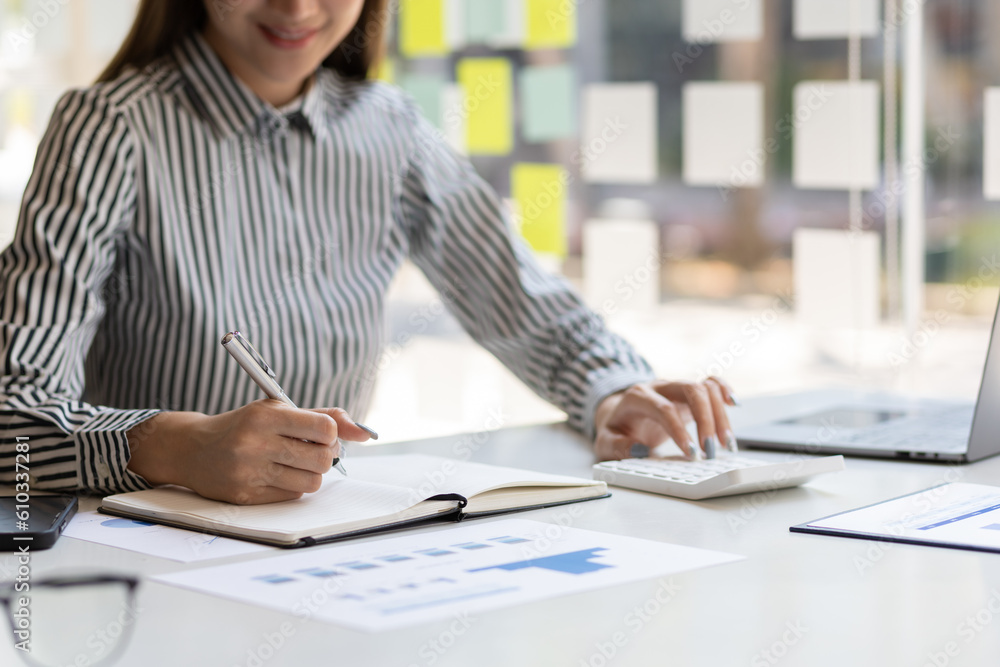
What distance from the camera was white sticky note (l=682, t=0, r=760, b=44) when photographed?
2896 millimetres

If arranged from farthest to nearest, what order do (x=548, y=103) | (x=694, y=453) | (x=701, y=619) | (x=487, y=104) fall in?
(x=487, y=104), (x=548, y=103), (x=694, y=453), (x=701, y=619)

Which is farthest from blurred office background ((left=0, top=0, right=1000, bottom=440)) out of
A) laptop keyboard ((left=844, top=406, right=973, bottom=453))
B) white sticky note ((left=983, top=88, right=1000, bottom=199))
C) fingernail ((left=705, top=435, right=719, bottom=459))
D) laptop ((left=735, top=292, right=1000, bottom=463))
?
fingernail ((left=705, top=435, right=719, bottom=459))

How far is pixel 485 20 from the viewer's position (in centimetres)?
331

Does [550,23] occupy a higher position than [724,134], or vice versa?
[550,23]

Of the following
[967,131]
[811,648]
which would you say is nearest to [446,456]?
[811,648]

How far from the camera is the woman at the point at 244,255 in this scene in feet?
4.04

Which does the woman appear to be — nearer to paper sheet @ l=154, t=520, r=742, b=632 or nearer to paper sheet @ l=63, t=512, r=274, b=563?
paper sheet @ l=63, t=512, r=274, b=563

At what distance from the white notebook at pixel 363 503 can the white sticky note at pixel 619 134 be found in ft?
6.73

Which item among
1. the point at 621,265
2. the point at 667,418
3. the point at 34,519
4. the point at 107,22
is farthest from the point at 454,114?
the point at 34,519

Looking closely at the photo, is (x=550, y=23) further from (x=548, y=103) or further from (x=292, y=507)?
(x=292, y=507)

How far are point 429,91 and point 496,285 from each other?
1934 mm

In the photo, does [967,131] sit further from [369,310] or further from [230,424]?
[230,424]

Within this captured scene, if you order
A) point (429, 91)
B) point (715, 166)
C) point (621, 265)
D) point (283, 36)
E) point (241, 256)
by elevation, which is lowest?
point (621, 265)

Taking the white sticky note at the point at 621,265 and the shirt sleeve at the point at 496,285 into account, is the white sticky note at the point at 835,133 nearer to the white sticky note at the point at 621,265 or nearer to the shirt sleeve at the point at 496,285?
the white sticky note at the point at 621,265
